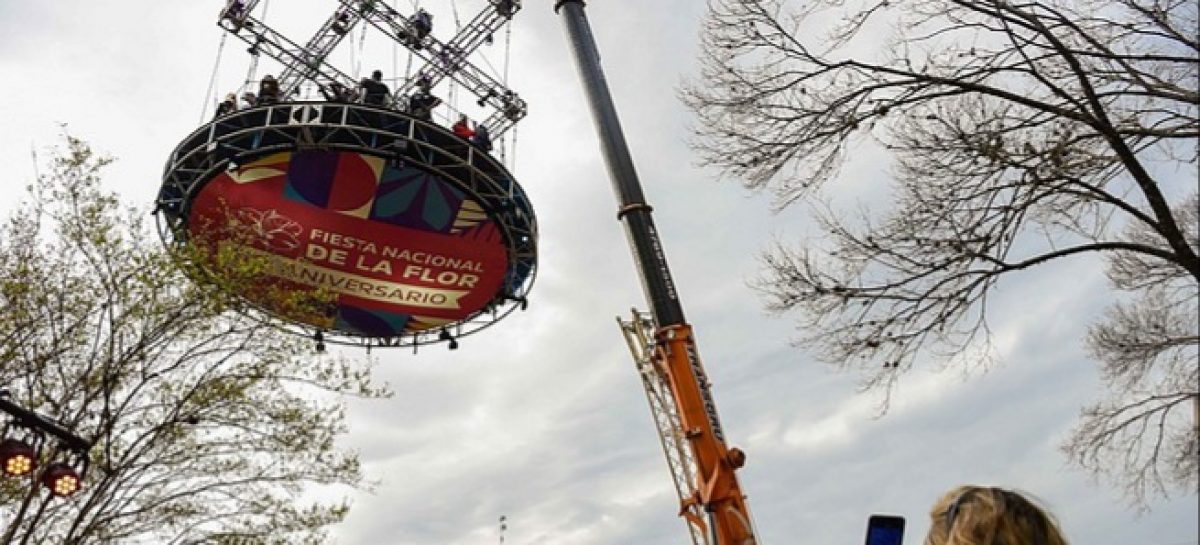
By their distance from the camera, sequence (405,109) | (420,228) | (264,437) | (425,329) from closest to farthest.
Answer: (264,437), (405,109), (420,228), (425,329)

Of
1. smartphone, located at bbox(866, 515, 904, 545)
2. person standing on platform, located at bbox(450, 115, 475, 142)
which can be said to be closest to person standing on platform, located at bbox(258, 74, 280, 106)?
person standing on platform, located at bbox(450, 115, 475, 142)

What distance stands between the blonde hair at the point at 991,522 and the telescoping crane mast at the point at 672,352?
1048 centimetres

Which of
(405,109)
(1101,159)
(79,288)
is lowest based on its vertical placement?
(1101,159)

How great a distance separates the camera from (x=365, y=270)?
19859 mm

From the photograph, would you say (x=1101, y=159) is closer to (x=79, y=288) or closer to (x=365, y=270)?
(x=79, y=288)

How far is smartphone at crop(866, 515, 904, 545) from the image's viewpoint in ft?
8.05

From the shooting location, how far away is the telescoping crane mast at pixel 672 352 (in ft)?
39.4

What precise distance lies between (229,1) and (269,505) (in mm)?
12815

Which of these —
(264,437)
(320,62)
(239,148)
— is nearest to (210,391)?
(264,437)

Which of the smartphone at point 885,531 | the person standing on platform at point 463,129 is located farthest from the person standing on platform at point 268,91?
the smartphone at point 885,531

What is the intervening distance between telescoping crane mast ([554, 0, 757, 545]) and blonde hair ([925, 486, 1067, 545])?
34.4ft

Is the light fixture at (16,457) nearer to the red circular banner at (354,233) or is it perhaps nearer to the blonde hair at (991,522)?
the red circular banner at (354,233)

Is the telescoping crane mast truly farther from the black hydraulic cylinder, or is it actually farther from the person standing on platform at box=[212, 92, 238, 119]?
the person standing on platform at box=[212, 92, 238, 119]

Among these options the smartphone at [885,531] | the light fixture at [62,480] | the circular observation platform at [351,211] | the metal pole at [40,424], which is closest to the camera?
the smartphone at [885,531]
